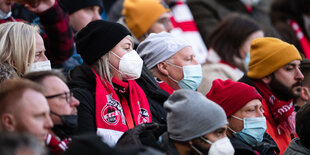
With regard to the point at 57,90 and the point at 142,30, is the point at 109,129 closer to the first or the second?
the point at 57,90

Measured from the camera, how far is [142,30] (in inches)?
307

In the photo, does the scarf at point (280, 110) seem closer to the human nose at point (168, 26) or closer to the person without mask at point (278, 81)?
the person without mask at point (278, 81)

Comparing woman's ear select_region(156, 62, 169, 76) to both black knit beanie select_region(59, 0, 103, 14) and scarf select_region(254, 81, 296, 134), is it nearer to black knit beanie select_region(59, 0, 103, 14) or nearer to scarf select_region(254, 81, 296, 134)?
scarf select_region(254, 81, 296, 134)

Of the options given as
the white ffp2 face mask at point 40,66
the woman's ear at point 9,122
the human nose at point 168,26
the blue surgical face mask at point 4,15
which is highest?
the woman's ear at point 9,122

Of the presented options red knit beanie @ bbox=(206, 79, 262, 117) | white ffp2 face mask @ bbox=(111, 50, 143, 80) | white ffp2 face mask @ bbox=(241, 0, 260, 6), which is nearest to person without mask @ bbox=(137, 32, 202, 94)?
red knit beanie @ bbox=(206, 79, 262, 117)

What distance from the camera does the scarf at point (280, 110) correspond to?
250 inches

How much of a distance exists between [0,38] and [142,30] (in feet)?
9.76

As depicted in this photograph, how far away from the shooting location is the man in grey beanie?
465 cm

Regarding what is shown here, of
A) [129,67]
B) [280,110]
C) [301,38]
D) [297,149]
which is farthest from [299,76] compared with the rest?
[301,38]

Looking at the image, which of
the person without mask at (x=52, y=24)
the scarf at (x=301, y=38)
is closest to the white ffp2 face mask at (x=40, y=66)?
the person without mask at (x=52, y=24)

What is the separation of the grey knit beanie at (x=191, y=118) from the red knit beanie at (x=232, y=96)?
741mm

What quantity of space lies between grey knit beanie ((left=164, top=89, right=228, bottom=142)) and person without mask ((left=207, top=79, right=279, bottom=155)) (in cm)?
76

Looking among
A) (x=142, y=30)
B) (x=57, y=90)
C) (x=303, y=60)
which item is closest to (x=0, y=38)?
(x=57, y=90)

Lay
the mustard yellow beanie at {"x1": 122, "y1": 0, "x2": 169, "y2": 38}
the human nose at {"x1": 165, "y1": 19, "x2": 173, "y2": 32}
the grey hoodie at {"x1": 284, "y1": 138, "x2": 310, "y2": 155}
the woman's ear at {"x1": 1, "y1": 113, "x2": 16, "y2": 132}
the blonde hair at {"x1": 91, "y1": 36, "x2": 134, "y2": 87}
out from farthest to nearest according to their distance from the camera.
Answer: the human nose at {"x1": 165, "y1": 19, "x2": 173, "y2": 32} < the mustard yellow beanie at {"x1": 122, "y1": 0, "x2": 169, "y2": 38} < the blonde hair at {"x1": 91, "y1": 36, "x2": 134, "y2": 87} < the grey hoodie at {"x1": 284, "y1": 138, "x2": 310, "y2": 155} < the woman's ear at {"x1": 1, "y1": 113, "x2": 16, "y2": 132}
